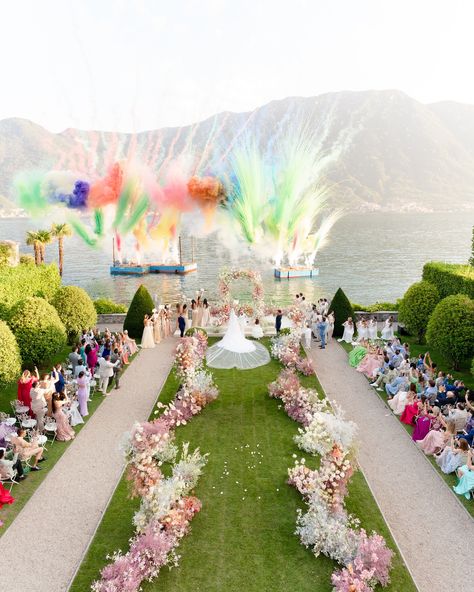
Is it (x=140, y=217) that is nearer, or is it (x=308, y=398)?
(x=308, y=398)

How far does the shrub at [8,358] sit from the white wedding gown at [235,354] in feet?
22.6

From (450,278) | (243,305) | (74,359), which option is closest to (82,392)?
(74,359)

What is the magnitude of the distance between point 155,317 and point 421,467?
14928 mm

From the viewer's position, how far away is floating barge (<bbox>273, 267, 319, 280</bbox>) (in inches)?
2724

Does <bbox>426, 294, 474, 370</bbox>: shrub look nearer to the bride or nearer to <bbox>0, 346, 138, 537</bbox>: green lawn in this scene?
the bride

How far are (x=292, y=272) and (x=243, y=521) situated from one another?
6043cm

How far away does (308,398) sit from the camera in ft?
51.8

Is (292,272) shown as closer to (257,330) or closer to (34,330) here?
(257,330)

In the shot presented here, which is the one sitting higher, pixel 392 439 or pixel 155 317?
pixel 155 317

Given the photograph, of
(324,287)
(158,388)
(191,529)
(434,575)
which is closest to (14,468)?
(191,529)

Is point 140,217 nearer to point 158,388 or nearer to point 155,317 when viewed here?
point 155,317

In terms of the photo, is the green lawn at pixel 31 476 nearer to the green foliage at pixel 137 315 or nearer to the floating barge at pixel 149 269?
the green foliage at pixel 137 315

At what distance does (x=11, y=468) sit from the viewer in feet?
38.8

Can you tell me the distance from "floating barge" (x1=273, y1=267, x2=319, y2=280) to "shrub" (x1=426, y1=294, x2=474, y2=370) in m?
48.3
